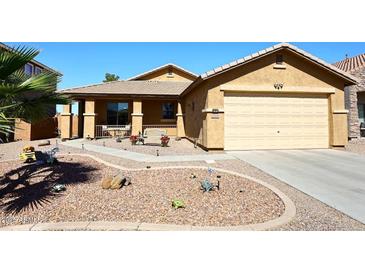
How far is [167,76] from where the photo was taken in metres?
25.8

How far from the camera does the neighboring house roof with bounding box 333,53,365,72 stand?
64.0ft

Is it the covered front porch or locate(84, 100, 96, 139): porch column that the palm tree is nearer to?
locate(84, 100, 96, 139): porch column

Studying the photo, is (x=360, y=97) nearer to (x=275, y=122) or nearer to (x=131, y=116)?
(x=275, y=122)

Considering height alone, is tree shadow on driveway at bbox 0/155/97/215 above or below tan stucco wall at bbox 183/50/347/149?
below

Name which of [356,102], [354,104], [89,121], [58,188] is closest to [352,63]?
[356,102]

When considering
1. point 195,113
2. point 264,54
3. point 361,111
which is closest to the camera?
point 264,54

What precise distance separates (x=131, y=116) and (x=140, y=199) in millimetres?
14914

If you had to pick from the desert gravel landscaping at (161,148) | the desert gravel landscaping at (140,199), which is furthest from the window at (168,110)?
the desert gravel landscaping at (140,199)

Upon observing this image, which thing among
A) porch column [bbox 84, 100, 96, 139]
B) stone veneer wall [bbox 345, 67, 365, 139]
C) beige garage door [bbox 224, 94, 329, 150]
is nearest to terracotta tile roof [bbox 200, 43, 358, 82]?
beige garage door [bbox 224, 94, 329, 150]

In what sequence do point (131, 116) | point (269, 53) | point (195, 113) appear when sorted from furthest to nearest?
point (131, 116) < point (195, 113) < point (269, 53)

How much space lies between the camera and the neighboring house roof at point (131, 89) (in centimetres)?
1884

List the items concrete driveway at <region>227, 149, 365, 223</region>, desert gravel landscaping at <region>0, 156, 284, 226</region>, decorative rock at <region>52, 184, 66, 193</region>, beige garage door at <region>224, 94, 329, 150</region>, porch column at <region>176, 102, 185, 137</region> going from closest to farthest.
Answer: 1. desert gravel landscaping at <region>0, 156, 284, 226</region>
2. concrete driveway at <region>227, 149, 365, 223</region>
3. decorative rock at <region>52, 184, 66, 193</region>
4. beige garage door at <region>224, 94, 329, 150</region>
5. porch column at <region>176, 102, 185, 137</region>

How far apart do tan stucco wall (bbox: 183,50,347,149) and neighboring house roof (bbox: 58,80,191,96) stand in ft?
21.4
